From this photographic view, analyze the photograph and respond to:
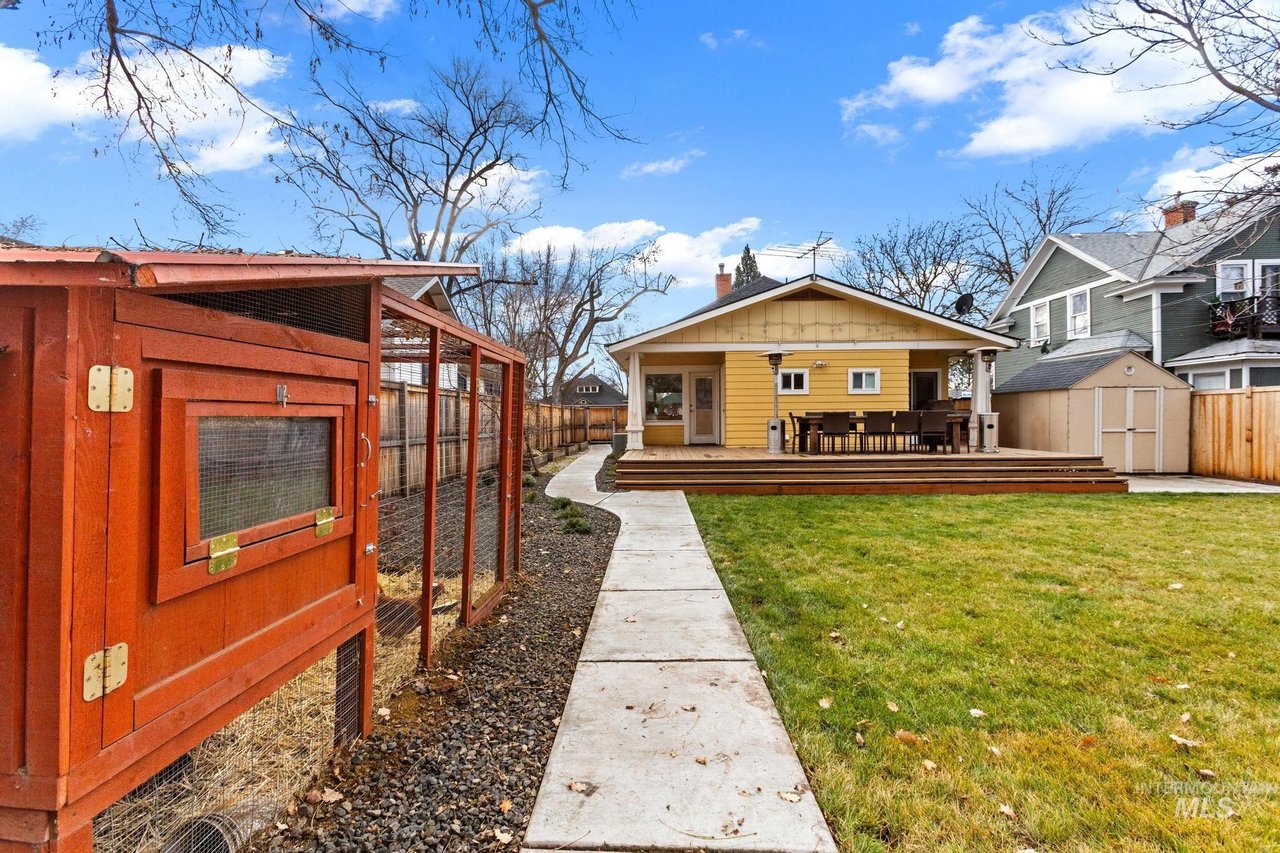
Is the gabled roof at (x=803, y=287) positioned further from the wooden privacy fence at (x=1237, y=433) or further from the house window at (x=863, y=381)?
the wooden privacy fence at (x=1237, y=433)

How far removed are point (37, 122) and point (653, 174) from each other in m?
9.59

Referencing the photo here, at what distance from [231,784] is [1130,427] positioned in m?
16.2

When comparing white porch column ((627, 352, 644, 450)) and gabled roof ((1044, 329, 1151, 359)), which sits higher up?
gabled roof ((1044, 329, 1151, 359))

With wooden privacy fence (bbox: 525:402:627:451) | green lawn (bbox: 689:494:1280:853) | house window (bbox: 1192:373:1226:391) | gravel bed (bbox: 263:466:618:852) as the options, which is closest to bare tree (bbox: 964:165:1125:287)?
house window (bbox: 1192:373:1226:391)

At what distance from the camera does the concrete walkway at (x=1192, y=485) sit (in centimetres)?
1021

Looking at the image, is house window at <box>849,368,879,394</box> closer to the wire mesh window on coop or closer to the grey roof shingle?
the grey roof shingle

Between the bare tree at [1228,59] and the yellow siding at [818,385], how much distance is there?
9574 mm

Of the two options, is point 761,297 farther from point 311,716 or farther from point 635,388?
point 311,716

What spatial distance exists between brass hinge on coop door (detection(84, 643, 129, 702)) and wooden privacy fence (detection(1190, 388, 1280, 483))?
643 inches

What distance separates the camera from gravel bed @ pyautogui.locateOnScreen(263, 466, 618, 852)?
2084mm

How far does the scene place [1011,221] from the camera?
84.1 ft

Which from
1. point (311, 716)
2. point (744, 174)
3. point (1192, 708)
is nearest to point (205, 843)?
point (311, 716)

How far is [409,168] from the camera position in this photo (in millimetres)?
18875

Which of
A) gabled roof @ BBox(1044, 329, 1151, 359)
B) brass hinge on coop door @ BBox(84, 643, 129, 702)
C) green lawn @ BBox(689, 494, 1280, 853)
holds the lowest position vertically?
green lawn @ BBox(689, 494, 1280, 853)
